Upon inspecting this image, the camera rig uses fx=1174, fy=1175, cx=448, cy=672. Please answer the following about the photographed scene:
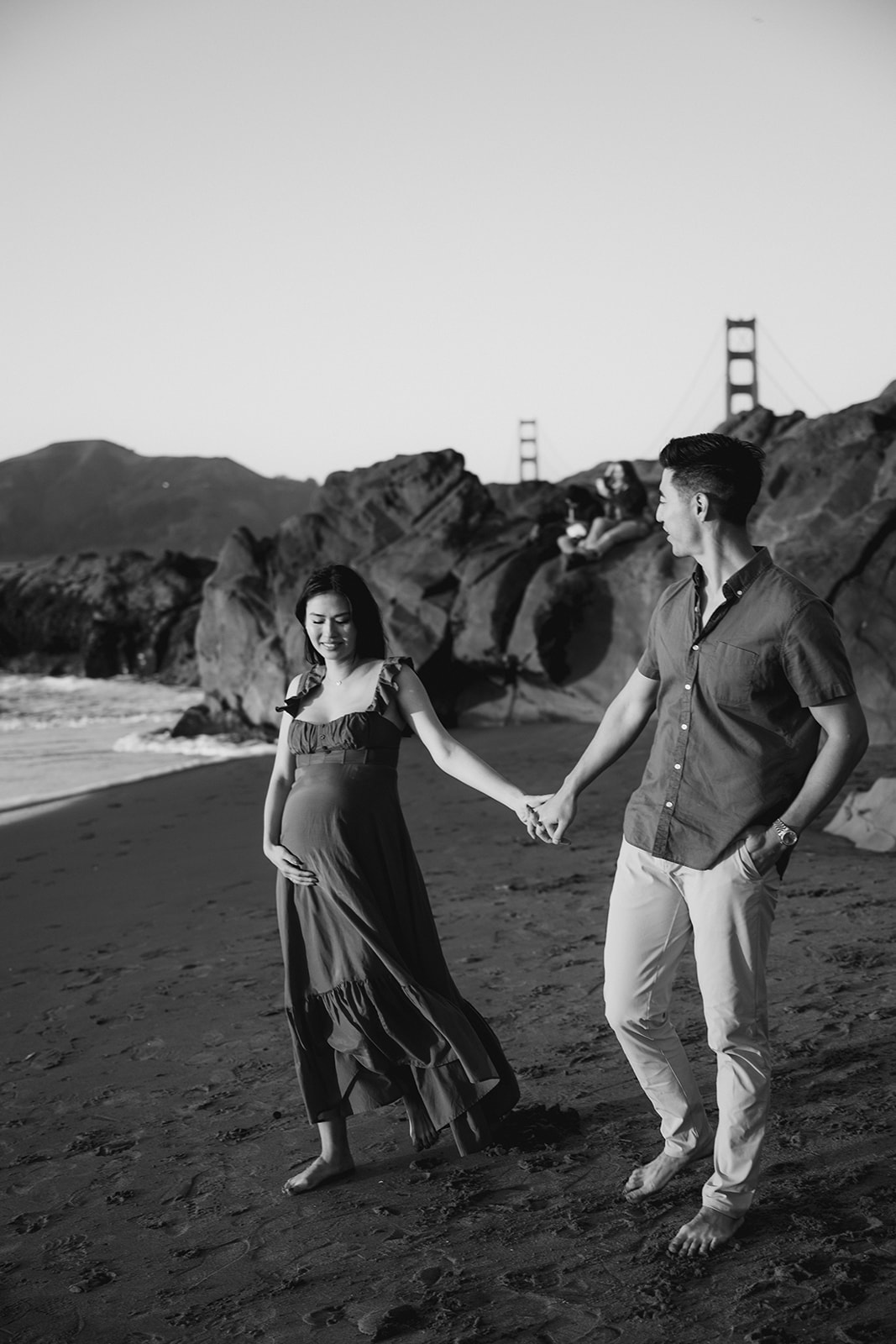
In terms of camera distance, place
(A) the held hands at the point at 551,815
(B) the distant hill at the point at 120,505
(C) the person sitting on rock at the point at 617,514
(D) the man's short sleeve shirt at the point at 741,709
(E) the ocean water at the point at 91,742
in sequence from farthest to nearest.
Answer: (B) the distant hill at the point at 120,505, (C) the person sitting on rock at the point at 617,514, (E) the ocean water at the point at 91,742, (A) the held hands at the point at 551,815, (D) the man's short sleeve shirt at the point at 741,709

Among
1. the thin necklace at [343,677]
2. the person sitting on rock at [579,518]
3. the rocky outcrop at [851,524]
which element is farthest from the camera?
the person sitting on rock at [579,518]

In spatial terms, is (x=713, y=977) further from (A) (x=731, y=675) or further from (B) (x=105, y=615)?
(B) (x=105, y=615)

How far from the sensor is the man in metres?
2.69

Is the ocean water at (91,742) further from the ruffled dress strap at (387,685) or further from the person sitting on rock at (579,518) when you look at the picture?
the ruffled dress strap at (387,685)

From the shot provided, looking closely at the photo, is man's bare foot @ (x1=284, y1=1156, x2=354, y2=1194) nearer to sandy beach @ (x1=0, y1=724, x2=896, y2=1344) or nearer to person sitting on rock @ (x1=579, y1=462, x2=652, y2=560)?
sandy beach @ (x1=0, y1=724, x2=896, y2=1344)

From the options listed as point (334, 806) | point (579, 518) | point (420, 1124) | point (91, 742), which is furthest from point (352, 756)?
point (91, 742)

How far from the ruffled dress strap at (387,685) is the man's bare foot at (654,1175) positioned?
1469 millimetres

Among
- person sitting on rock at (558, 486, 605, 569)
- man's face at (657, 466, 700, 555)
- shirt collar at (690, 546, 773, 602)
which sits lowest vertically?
shirt collar at (690, 546, 773, 602)

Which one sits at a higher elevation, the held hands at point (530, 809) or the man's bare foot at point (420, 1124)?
the held hands at point (530, 809)

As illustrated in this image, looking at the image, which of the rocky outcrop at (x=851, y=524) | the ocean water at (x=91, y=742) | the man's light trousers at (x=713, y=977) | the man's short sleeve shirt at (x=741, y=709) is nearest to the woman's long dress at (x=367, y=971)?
the man's light trousers at (x=713, y=977)

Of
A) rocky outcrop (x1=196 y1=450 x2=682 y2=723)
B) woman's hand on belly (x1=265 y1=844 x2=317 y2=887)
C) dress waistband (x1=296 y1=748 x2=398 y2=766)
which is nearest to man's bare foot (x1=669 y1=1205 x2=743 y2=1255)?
woman's hand on belly (x1=265 y1=844 x2=317 y2=887)

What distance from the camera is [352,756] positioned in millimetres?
3494

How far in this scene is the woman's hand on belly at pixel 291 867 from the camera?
3.39 meters

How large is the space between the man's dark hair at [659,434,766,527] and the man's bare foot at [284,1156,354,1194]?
7.03 feet
